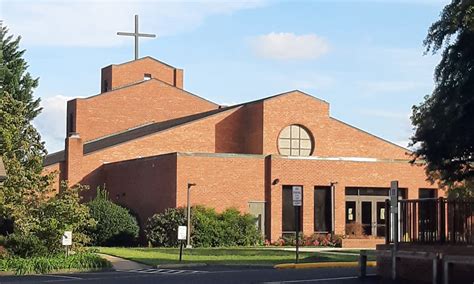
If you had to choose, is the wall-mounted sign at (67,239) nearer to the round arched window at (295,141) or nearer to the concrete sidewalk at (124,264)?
the concrete sidewalk at (124,264)

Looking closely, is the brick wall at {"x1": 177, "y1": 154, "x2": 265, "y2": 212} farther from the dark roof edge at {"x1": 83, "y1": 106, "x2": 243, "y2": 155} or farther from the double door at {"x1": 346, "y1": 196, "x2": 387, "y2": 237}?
the dark roof edge at {"x1": 83, "y1": 106, "x2": 243, "y2": 155}

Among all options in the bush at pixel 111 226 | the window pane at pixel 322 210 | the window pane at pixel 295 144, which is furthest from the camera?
the window pane at pixel 295 144

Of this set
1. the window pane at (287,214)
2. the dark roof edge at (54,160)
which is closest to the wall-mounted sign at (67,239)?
the window pane at (287,214)

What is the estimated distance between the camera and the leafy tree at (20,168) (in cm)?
3142

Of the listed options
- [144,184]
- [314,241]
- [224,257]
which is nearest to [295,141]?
[314,241]

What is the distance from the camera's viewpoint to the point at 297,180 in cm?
4891

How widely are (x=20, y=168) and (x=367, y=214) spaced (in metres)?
24.5

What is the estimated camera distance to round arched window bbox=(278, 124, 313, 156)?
53.5 m

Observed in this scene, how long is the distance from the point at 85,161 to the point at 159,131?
16.8 ft

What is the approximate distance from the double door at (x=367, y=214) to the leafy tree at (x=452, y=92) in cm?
2869

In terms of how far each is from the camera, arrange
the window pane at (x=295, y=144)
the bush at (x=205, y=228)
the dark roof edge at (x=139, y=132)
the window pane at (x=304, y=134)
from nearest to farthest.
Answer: the bush at (x=205, y=228)
the window pane at (x=295, y=144)
the window pane at (x=304, y=134)
the dark roof edge at (x=139, y=132)

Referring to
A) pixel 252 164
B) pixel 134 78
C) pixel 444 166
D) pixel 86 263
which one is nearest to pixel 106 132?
pixel 134 78

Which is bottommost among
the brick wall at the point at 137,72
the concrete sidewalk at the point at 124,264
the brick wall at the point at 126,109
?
the concrete sidewalk at the point at 124,264

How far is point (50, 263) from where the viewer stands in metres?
29.2
